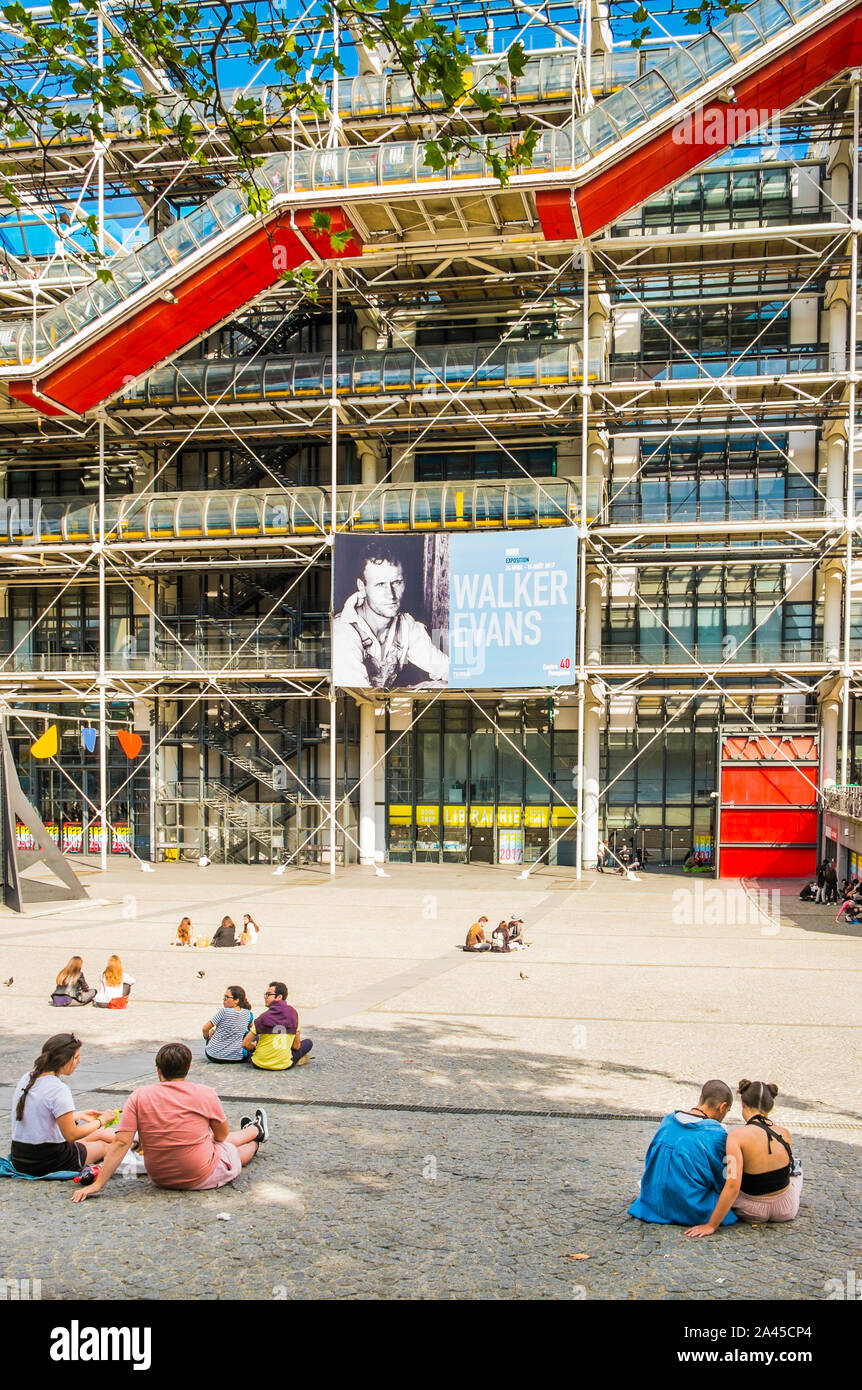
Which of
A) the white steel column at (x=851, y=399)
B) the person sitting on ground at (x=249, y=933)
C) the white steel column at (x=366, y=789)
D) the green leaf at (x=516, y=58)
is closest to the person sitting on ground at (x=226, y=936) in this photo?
the person sitting on ground at (x=249, y=933)

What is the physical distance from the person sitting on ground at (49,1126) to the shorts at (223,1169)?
2.53 feet

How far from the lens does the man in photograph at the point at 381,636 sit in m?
27.3

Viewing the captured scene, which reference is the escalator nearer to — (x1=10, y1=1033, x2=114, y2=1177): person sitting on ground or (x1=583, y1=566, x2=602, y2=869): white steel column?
(x1=583, y1=566, x2=602, y2=869): white steel column

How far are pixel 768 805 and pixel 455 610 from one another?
28.5 ft

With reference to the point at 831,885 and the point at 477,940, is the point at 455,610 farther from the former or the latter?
the point at 477,940

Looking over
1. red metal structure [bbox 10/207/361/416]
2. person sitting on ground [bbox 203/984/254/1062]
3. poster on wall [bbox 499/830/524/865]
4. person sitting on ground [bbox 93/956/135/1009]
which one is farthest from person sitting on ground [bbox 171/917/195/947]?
red metal structure [bbox 10/207/361/416]

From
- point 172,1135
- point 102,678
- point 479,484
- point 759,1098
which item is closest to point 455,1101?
point 172,1135

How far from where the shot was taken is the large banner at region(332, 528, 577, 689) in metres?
26.6

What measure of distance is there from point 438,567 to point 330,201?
8.67 m

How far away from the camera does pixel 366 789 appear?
30.8m

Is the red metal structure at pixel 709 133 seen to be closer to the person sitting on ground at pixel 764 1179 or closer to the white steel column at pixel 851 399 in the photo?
the white steel column at pixel 851 399

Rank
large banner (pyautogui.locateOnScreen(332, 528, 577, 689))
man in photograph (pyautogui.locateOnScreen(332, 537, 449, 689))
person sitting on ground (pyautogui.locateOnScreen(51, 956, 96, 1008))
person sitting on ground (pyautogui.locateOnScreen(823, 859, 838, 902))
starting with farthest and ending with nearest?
man in photograph (pyautogui.locateOnScreen(332, 537, 449, 689)), large banner (pyautogui.locateOnScreen(332, 528, 577, 689)), person sitting on ground (pyautogui.locateOnScreen(823, 859, 838, 902)), person sitting on ground (pyautogui.locateOnScreen(51, 956, 96, 1008))

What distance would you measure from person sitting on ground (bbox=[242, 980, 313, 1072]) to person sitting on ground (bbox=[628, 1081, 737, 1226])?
4.05 meters
